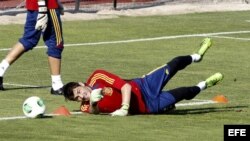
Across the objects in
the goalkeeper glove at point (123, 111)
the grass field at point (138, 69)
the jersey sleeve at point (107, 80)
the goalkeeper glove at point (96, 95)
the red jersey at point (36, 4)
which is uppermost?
the red jersey at point (36, 4)

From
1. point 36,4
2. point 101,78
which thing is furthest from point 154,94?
point 36,4

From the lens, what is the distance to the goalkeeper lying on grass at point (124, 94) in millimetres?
14289

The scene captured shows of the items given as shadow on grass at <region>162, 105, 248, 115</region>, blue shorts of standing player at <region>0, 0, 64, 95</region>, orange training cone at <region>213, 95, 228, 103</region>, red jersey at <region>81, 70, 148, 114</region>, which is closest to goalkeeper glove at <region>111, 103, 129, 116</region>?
red jersey at <region>81, 70, 148, 114</region>

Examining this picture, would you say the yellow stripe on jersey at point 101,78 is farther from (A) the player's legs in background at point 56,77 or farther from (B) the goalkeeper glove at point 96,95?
(A) the player's legs in background at point 56,77

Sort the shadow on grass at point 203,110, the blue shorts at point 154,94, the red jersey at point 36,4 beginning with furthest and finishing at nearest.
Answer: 1. the red jersey at point 36,4
2. the shadow on grass at point 203,110
3. the blue shorts at point 154,94

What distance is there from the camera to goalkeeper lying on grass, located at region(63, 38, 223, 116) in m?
14.3

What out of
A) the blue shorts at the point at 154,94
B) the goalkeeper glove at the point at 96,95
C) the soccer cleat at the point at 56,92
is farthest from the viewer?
the soccer cleat at the point at 56,92

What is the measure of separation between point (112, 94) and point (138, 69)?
6186mm

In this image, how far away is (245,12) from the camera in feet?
109

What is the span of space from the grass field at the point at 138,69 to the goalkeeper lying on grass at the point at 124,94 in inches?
5.7

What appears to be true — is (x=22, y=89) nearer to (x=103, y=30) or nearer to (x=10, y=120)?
(x=10, y=120)

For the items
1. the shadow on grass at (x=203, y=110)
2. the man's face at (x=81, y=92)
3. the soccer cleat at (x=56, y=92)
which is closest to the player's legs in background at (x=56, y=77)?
the soccer cleat at (x=56, y=92)

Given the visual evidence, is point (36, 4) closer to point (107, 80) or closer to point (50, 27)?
point (50, 27)

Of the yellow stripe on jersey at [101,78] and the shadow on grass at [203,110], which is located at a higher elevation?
the yellow stripe on jersey at [101,78]
